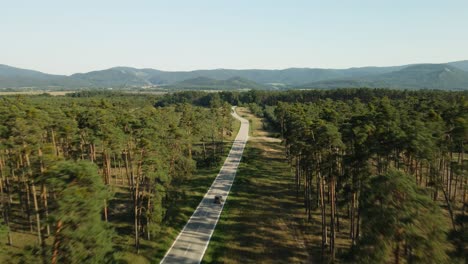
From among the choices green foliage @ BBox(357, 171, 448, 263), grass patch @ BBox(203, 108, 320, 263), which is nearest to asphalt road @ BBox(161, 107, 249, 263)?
grass patch @ BBox(203, 108, 320, 263)

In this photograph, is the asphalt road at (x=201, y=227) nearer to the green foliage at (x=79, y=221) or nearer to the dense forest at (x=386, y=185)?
the dense forest at (x=386, y=185)

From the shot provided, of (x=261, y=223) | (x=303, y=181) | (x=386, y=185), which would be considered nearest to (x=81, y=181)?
(x=386, y=185)

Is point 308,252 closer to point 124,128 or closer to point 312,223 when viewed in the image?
point 312,223

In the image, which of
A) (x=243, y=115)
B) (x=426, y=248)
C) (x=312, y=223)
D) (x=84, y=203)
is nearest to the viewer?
(x=426, y=248)

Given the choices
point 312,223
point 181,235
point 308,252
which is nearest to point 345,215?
point 312,223

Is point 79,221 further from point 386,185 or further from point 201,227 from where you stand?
Answer: point 201,227

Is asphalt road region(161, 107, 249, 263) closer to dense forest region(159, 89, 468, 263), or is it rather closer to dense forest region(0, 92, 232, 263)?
dense forest region(0, 92, 232, 263)
